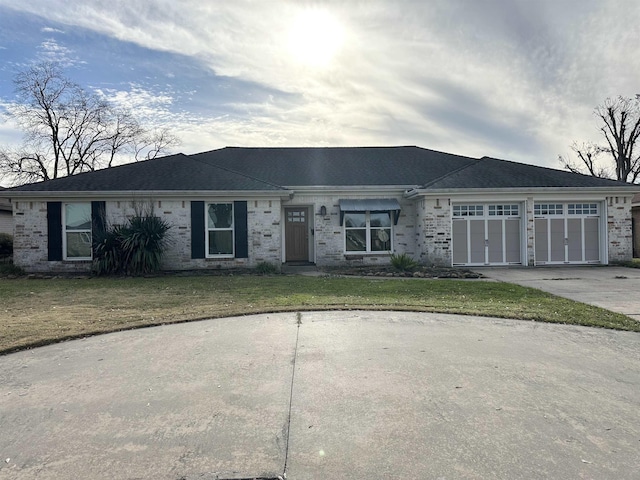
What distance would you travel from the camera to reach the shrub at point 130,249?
1322 centimetres

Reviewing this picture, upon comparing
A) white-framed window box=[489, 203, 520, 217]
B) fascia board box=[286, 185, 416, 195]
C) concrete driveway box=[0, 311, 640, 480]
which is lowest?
concrete driveway box=[0, 311, 640, 480]

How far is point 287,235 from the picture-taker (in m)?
17.1

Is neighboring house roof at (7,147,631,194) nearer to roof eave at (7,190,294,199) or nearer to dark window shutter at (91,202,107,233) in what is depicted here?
roof eave at (7,190,294,199)

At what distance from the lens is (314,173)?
1719 centimetres

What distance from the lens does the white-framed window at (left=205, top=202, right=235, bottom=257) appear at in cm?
1467

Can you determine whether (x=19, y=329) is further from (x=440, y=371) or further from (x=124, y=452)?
(x=440, y=371)

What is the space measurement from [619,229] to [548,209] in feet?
9.20

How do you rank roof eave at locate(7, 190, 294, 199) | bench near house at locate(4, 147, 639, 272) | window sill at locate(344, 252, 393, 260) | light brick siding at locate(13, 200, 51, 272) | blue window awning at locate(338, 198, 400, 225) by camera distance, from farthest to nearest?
window sill at locate(344, 252, 393, 260) → blue window awning at locate(338, 198, 400, 225) → bench near house at locate(4, 147, 639, 272) → light brick siding at locate(13, 200, 51, 272) → roof eave at locate(7, 190, 294, 199)

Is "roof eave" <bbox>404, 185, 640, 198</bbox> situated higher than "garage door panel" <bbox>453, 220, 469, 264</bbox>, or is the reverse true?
"roof eave" <bbox>404, 185, 640, 198</bbox>

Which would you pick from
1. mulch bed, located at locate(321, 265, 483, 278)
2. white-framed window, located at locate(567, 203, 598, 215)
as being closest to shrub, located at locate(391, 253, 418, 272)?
mulch bed, located at locate(321, 265, 483, 278)

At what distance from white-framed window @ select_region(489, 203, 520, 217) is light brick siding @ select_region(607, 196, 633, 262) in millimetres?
3563

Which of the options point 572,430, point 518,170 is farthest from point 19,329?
point 518,170

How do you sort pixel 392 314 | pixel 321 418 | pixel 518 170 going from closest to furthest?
pixel 321 418, pixel 392 314, pixel 518 170

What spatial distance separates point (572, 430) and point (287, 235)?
14.4m
